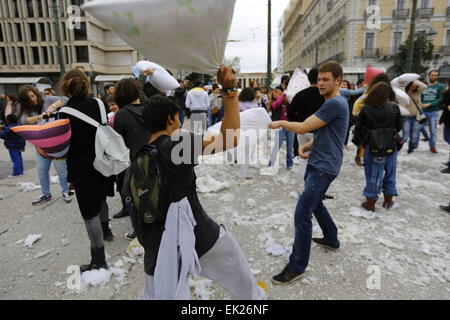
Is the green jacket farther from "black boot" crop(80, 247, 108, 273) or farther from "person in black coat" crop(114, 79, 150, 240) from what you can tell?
"black boot" crop(80, 247, 108, 273)

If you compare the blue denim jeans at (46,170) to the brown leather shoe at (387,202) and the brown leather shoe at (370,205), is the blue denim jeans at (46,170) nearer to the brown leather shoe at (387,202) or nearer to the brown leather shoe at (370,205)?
the brown leather shoe at (370,205)

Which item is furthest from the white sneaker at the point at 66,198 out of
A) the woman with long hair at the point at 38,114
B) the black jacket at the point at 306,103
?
the black jacket at the point at 306,103

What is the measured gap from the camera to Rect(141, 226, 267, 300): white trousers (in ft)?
6.45

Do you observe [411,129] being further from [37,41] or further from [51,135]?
[37,41]

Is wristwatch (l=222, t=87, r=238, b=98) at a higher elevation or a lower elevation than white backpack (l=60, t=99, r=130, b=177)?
higher

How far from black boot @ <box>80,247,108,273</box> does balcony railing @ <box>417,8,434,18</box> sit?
42879 mm

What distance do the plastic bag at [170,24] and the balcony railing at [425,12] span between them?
4282 cm

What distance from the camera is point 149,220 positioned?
5.49 feet

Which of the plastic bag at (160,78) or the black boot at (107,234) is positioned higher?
the plastic bag at (160,78)

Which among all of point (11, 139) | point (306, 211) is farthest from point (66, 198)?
point (306, 211)

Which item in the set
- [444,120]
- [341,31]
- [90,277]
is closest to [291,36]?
[341,31]

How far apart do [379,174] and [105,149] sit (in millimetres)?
3597

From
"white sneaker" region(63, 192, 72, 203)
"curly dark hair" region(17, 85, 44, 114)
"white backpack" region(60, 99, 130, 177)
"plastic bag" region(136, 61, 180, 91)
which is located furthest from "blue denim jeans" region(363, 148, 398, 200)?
"curly dark hair" region(17, 85, 44, 114)

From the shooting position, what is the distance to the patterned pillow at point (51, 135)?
8.10 feet
